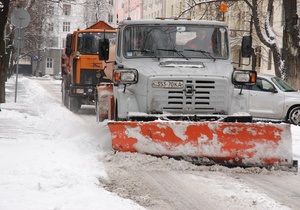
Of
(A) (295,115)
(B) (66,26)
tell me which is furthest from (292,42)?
(B) (66,26)

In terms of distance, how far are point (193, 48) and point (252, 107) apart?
810 cm

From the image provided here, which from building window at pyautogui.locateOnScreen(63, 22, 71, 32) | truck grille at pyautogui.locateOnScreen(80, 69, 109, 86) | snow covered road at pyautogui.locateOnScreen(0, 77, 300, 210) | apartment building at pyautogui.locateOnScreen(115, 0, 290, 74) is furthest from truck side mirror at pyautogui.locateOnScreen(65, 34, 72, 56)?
building window at pyautogui.locateOnScreen(63, 22, 71, 32)

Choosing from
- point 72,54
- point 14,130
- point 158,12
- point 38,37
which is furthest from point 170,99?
point 158,12

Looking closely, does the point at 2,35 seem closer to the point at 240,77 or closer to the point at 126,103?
the point at 126,103

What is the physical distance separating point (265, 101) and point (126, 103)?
9.18 metres

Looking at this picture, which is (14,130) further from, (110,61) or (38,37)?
(38,37)

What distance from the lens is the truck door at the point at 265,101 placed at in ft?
58.6

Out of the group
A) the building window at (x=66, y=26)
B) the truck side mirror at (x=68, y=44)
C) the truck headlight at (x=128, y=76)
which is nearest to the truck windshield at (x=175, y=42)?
the truck headlight at (x=128, y=76)

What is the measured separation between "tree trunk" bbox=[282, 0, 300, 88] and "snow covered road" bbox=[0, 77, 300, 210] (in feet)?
41.3

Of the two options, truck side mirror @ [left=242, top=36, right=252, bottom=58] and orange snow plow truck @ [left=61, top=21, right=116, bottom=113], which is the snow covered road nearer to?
truck side mirror @ [left=242, top=36, right=252, bottom=58]

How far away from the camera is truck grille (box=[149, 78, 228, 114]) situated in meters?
9.27

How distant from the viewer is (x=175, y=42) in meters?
10.2

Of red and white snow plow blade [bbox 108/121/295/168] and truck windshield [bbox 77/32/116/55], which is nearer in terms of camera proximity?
red and white snow plow blade [bbox 108/121/295/168]

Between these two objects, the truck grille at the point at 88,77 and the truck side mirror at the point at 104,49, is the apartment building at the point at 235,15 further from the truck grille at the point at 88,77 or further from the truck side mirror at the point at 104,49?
the truck grille at the point at 88,77
